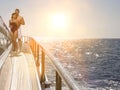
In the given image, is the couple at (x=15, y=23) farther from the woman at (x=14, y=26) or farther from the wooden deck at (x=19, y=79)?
the wooden deck at (x=19, y=79)

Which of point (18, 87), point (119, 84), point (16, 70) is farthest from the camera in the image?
point (119, 84)

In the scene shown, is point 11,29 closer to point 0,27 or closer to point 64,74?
point 0,27

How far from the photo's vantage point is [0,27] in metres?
11.5

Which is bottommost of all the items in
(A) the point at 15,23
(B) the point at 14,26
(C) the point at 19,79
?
(C) the point at 19,79

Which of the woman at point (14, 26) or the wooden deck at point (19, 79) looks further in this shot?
the woman at point (14, 26)

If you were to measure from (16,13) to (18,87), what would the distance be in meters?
6.70

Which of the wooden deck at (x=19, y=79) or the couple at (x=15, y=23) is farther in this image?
the couple at (x=15, y=23)

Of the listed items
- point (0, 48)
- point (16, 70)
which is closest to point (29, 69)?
point (16, 70)

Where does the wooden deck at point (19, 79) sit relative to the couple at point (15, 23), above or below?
below

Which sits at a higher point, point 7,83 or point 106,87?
point 7,83

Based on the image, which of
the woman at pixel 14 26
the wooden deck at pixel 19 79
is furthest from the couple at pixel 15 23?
the wooden deck at pixel 19 79

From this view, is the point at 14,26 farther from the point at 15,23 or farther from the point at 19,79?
the point at 19,79

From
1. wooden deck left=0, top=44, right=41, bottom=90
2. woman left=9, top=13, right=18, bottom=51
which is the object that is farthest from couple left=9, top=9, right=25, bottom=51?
wooden deck left=0, top=44, right=41, bottom=90

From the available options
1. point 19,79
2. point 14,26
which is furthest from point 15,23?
point 19,79
